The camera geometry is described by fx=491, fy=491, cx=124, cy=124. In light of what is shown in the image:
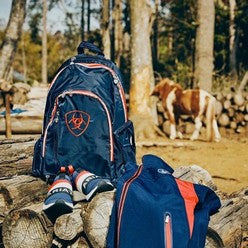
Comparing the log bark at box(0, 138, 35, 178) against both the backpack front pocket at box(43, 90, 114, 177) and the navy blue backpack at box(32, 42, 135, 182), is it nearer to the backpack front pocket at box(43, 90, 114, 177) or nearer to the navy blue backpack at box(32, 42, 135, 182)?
the navy blue backpack at box(32, 42, 135, 182)

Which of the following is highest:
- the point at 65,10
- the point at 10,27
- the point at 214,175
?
the point at 65,10

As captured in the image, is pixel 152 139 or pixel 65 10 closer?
pixel 152 139

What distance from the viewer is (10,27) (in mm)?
13500

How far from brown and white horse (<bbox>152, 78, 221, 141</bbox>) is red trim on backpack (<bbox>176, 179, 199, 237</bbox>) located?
7.72 metres

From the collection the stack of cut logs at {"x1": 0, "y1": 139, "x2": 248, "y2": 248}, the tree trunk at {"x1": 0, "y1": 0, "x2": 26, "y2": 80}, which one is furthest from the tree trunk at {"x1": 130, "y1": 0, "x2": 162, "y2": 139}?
the stack of cut logs at {"x1": 0, "y1": 139, "x2": 248, "y2": 248}

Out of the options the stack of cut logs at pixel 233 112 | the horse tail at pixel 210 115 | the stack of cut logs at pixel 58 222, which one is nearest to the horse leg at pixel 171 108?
the horse tail at pixel 210 115

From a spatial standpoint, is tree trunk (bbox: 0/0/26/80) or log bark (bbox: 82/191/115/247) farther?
tree trunk (bbox: 0/0/26/80)

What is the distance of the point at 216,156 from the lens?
28.6 feet

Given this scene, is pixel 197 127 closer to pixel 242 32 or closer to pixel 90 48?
pixel 90 48

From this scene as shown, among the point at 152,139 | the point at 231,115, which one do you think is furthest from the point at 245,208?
the point at 231,115

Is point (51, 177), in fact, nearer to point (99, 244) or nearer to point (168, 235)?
point (99, 244)

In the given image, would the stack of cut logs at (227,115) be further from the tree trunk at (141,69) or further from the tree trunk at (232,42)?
the tree trunk at (232,42)

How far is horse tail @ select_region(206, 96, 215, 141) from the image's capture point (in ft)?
34.8

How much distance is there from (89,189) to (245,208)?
1202 millimetres
